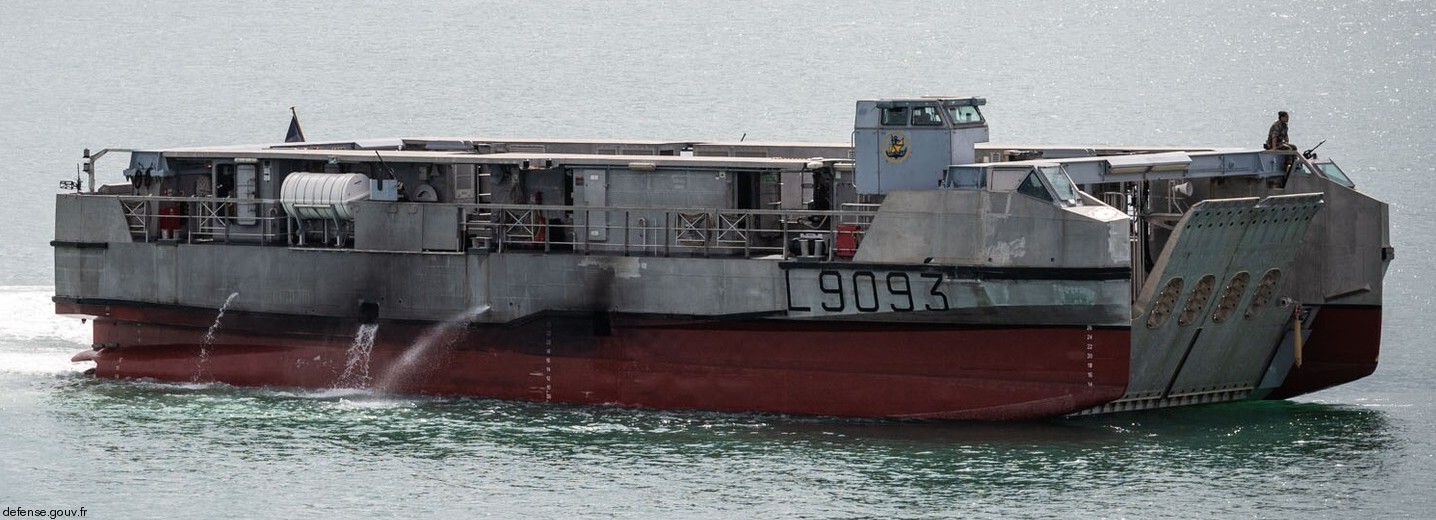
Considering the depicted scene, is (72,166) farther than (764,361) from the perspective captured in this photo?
Yes

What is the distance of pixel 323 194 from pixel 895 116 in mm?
11129

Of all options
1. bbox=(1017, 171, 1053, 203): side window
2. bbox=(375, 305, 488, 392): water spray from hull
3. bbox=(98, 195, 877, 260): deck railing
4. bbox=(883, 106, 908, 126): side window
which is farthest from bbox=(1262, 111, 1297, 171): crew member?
bbox=(375, 305, 488, 392): water spray from hull

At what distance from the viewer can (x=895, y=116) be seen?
1469 inches

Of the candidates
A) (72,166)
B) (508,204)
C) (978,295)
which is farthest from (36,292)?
(72,166)

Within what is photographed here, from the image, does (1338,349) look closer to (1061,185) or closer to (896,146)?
(1061,185)

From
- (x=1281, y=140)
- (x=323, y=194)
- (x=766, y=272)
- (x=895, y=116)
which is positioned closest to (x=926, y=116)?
(x=895, y=116)

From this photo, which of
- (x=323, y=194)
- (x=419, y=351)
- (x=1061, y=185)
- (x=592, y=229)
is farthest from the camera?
(x=323, y=194)

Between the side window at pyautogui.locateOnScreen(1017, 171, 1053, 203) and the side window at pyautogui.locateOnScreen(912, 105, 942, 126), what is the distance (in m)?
2.40

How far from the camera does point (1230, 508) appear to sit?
105ft

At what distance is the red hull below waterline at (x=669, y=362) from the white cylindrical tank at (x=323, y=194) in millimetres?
2091

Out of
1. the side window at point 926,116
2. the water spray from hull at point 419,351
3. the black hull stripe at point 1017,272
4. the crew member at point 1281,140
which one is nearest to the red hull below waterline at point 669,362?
the water spray from hull at point 419,351

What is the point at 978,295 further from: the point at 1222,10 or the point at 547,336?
the point at 1222,10

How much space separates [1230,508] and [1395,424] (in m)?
7.89

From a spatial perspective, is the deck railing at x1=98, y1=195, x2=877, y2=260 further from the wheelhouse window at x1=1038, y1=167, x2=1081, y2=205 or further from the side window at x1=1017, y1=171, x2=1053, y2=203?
the wheelhouse window at x1=1038, y1=167, x2=1081, y2=205
